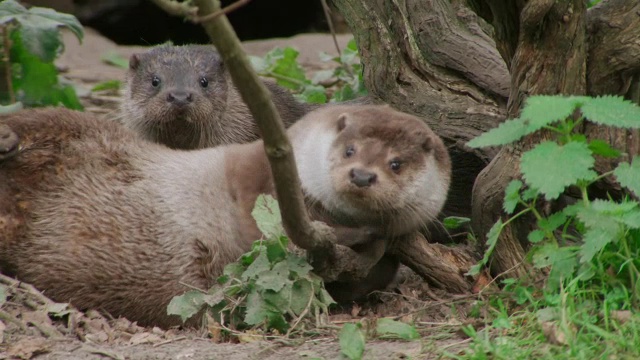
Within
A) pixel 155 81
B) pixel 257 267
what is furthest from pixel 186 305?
pixel 155 81

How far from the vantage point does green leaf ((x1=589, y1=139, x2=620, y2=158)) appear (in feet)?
12.6

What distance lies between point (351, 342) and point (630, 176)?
48.6 inches

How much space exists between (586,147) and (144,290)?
1.99 metres

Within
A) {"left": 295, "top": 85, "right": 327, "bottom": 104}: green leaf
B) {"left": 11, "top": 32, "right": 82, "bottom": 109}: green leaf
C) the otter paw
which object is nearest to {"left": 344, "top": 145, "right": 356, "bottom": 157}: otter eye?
the otter paw

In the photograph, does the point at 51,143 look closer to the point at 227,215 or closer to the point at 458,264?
the point at 227,215

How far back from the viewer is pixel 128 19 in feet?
34.7

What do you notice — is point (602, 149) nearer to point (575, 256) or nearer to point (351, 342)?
point (575, 256)

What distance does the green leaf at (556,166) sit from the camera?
11.5ft

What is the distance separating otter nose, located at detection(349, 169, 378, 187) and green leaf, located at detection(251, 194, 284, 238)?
0.35 metres

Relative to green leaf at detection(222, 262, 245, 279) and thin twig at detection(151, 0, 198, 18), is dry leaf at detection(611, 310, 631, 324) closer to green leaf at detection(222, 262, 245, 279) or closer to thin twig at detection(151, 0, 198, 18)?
green leaf at detection(222, 262, 245, 279)

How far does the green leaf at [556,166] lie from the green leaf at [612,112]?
12 cm

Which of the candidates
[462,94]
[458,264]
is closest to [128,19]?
[462,94]

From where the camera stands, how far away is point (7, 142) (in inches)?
168

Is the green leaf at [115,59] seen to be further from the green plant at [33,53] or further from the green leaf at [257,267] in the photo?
the green leaf at [257,267]
